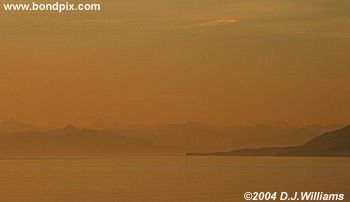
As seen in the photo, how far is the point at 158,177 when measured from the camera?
2.02 meters

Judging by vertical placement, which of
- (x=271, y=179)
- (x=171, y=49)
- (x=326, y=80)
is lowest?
(x=271, y=179)

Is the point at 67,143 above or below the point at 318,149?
above

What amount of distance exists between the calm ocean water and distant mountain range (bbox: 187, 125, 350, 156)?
0.07 feet

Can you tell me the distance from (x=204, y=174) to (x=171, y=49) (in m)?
0.42

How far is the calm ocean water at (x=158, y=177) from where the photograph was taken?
202 centimetres

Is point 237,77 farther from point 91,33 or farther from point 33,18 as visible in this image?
point 33,18

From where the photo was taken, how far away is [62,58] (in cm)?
200

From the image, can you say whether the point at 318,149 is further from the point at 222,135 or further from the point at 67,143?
the point at 67,143

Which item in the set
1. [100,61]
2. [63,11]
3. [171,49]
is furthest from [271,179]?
[63,11]

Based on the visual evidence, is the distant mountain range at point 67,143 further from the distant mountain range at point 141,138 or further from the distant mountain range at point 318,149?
the distant mountain range at point 318,149

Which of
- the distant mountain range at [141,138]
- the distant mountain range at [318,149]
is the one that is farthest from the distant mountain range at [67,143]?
the distant mountain range at [318,149]

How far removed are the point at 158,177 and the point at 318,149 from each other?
541mm

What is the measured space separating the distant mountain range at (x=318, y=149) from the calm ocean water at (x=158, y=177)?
0.02 m

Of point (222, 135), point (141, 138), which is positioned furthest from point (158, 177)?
point (222, 135)
